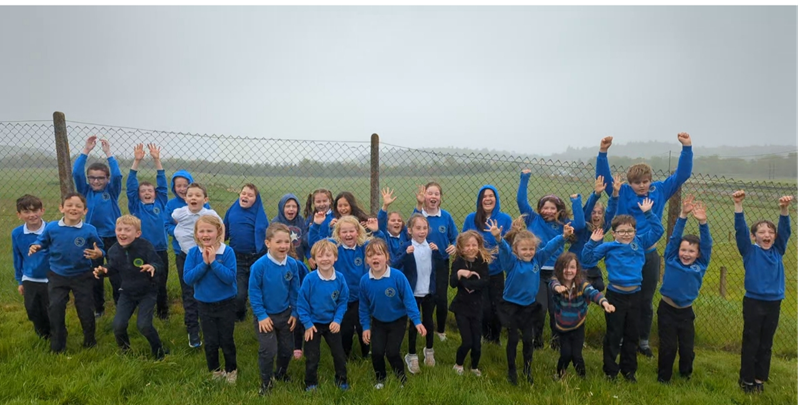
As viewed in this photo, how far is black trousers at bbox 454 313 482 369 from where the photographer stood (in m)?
4.26

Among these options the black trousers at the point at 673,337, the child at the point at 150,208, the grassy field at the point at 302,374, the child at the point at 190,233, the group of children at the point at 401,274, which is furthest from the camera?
the child at the point at 150,208

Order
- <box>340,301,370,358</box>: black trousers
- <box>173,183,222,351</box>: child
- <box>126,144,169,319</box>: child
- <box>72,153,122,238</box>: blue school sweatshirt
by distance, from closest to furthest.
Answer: <box>340,301,370,358</box>: black trousers → <box>173,183,222,351</box>: child → <box>72,153,122,238</box>: blue school sweatshirt → <box>126,144,169,319</box>: child

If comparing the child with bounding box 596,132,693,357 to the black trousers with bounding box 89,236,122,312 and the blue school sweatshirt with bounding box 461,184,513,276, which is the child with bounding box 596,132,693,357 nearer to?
the blue school sweatshirt with bounding box 461,184,513,276

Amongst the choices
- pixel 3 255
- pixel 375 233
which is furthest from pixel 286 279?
pixel 3 255

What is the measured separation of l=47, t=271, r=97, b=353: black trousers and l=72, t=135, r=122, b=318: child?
66 centimetres

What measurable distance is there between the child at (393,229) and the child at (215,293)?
64.1 inches

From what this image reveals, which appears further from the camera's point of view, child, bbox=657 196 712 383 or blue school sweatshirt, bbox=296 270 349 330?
child, bbox=657 196 712 383

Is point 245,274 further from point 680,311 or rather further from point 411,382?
point 680,311

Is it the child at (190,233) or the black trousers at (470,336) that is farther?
the child at (190,233)

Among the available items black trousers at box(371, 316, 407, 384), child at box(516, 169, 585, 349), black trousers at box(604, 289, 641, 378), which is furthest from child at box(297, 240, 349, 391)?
black trousers at box(604, 289, 641, 378)

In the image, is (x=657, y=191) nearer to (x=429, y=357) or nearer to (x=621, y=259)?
(x=621, y=259)

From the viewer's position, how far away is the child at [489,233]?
15.9ft

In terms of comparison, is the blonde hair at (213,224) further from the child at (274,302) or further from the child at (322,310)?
the child at (322,310)

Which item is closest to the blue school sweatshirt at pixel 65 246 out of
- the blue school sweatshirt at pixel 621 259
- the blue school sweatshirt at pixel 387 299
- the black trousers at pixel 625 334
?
the blue school sweatshirt at pixel 387 299
